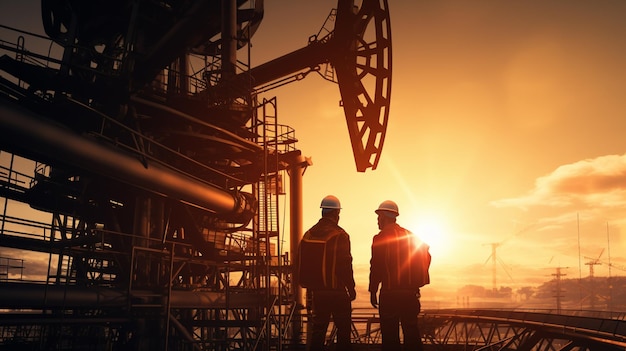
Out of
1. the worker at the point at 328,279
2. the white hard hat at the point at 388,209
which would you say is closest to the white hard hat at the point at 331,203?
the worker at the point at 328,279

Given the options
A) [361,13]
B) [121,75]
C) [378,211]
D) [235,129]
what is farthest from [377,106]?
[378,211]

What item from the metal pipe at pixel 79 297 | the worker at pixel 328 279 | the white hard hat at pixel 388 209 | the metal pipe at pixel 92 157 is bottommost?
the metal pipe at pixel 79 297

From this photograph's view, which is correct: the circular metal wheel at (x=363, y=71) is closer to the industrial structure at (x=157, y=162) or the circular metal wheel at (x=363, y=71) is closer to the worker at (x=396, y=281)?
the industrial structure at (x=157, y=162)

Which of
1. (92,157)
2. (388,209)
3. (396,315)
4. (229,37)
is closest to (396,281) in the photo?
(396,315)

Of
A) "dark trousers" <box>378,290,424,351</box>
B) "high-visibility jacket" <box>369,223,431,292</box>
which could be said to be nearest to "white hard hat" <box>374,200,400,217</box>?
"high-visibility jacket" <box>369,223,431,292</box>

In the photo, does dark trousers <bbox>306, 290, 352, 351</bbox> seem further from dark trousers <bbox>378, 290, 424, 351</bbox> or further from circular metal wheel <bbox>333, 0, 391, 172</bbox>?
circular metal wheel <bbox>333, 0, 391, 172</bbox>

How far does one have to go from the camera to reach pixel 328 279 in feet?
21.7

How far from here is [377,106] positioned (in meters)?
18.9

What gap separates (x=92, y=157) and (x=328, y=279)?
8874 mm

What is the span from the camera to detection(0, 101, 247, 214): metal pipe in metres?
10.9

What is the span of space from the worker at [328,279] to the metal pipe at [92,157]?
7.84 meters

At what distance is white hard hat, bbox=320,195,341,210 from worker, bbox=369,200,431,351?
0.78 m

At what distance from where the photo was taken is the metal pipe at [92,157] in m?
10.9

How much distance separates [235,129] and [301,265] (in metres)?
13.5
